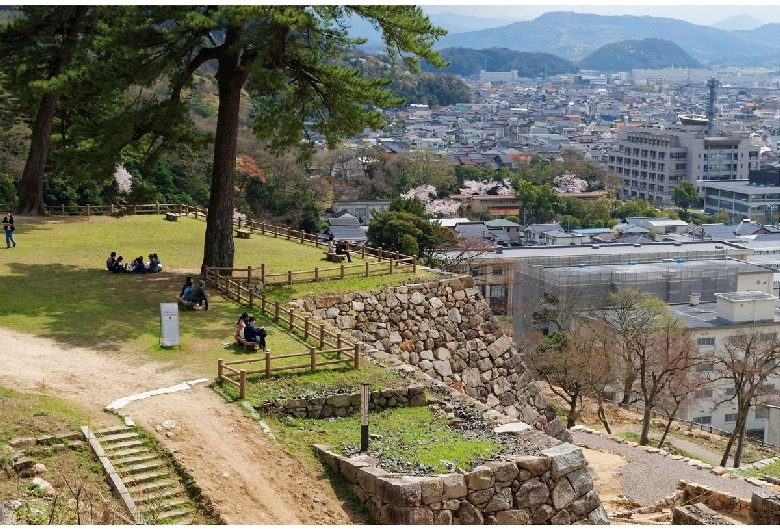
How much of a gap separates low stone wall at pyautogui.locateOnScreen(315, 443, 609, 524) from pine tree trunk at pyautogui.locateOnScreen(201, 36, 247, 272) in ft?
32.2

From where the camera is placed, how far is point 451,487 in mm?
14820

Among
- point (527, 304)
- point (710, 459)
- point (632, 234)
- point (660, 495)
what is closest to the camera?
point (660, 495)

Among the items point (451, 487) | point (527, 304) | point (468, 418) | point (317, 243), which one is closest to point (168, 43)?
point (317, 243)

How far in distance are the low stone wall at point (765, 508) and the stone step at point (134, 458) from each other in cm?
1091

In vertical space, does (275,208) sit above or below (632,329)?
above

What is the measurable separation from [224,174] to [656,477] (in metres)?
12.2

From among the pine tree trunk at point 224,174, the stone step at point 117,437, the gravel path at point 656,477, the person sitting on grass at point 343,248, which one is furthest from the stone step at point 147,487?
the person sitting on grass at point 343,248

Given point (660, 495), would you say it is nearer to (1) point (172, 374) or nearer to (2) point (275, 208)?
(1) point (172, 374)

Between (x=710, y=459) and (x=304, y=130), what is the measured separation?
1805cm

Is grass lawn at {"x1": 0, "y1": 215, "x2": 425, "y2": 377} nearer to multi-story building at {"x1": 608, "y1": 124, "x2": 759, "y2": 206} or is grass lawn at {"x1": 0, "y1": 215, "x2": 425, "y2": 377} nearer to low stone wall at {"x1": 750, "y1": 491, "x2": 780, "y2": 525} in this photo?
low stone wall at {"x1": 750, "y1": 491, "x2": 780, "y2": 525}

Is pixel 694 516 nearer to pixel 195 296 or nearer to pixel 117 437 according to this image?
pixel 117 437

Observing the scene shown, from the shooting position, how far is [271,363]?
18.6 meters

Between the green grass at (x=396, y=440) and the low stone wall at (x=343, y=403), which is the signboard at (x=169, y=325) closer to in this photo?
the low stone wall at (x=343, y=403)

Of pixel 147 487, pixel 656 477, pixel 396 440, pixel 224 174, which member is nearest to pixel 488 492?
pixel 396 440
